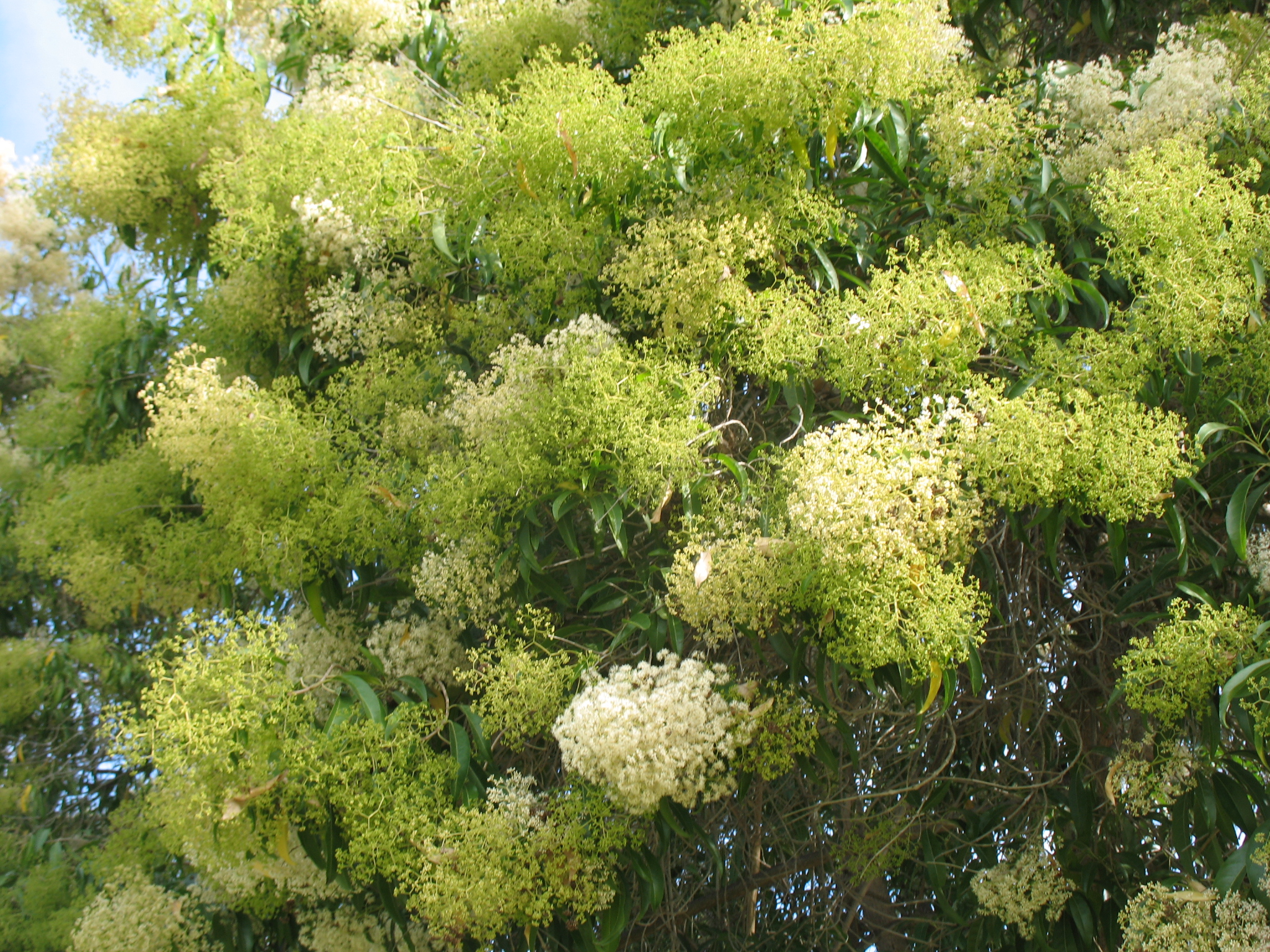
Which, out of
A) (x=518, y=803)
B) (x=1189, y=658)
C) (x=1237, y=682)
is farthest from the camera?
(x=518, y=803)

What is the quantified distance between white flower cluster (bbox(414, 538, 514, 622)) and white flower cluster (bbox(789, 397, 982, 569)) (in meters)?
0.75

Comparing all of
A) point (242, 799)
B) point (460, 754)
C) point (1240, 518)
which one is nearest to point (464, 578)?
point (460, 754)

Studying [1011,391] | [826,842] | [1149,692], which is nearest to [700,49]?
[1011,391]

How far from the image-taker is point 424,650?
2443 mm

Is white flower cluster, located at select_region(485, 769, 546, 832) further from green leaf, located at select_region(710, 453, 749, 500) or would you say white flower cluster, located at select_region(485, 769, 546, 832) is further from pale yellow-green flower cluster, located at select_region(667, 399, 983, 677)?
green leaf, located at select_region(710, 453, 749, 500)

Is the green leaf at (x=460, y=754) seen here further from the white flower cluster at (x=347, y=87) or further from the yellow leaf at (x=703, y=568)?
the white flower cluster at (x=347, y=87)

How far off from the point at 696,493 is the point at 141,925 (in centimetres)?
175

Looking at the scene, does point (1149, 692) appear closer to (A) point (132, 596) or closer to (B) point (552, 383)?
(B) point (552, 383)

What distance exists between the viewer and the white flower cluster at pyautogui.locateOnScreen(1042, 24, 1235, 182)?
7.73 ft

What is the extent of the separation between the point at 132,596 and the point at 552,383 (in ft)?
4.72

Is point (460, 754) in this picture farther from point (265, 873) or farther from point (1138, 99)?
point (1138, 99)

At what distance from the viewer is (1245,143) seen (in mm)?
2324

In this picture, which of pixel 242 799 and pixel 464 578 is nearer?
pixel 242 799

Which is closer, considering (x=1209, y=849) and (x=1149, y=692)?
(x=1149, y=692)
